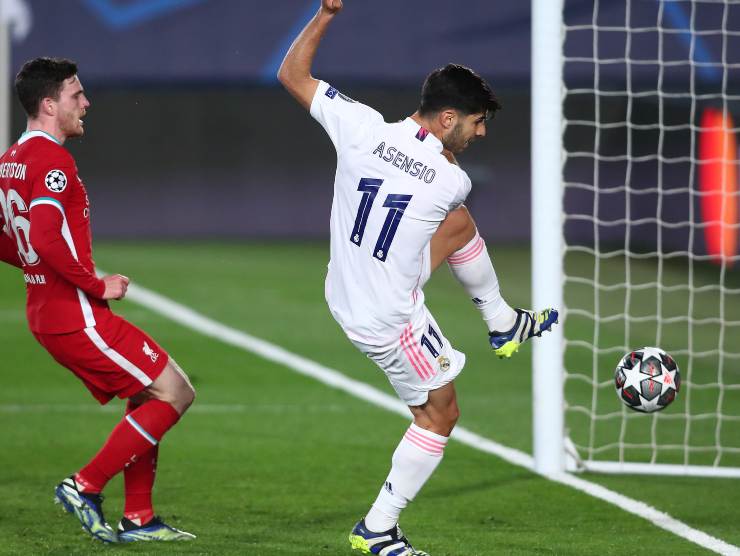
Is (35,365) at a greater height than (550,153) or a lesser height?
lesser

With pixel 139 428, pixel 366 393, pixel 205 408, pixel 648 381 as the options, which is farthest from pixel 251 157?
pixel 139 428

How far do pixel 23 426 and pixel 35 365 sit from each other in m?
2.55

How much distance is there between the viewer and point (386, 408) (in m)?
9.59

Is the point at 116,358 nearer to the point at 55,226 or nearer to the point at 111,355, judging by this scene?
the point at 111,355

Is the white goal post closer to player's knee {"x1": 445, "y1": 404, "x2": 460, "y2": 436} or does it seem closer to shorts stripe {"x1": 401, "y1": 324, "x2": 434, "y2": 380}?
player's knee {"x1": 445, "y1": 404, "x2": 460, "y2": 436}

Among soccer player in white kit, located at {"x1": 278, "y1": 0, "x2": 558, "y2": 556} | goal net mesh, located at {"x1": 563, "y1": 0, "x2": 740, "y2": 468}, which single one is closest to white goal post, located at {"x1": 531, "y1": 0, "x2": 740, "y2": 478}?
goal net mesh, located at {"x1": 563, "y1": 0, "x2": 740, "y2": 468}

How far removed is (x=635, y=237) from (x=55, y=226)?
61.7ft

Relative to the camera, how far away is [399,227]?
536 cm

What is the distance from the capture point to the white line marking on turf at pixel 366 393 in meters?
6.30

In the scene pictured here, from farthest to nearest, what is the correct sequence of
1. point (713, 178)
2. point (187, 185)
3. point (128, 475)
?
point (187, 185) → point (713, 178) → point (128, 475)

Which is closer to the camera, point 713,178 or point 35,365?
point 35,365

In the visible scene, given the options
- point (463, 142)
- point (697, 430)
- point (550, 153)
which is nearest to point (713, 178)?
point (697, 430)

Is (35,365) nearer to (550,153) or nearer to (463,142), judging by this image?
(550,153)

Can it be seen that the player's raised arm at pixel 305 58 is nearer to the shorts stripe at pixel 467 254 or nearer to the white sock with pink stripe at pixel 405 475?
the shorts stripe at pixel 467 254
